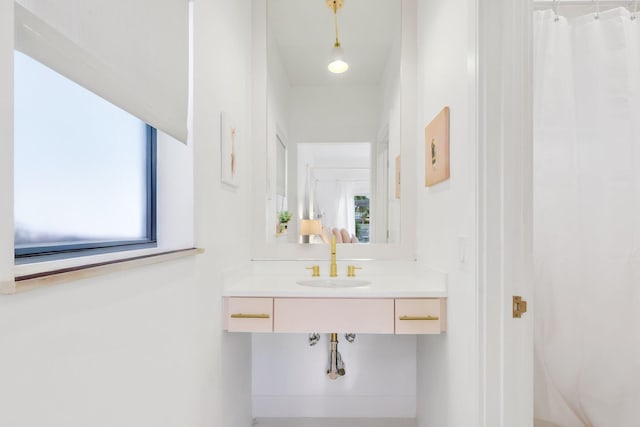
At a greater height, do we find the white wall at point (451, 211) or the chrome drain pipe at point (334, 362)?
the white wall at point (451, 211)

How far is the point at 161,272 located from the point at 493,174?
1.03 meters

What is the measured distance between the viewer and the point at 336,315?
5.21 ft

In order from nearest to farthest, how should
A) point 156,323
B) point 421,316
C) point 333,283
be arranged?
1. point 156,323
2. point 421,316
3. point 333,283

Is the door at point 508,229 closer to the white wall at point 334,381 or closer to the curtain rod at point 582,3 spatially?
the curtain rod at point 582,3

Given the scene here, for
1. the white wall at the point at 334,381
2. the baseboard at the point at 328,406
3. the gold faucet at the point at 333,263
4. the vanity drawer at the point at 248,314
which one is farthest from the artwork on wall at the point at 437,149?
the baseboard at the point at 328,406

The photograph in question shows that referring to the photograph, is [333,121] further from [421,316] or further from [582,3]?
[582,3]

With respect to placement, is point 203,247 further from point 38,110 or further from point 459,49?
point 459,49

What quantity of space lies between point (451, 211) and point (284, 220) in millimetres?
1015

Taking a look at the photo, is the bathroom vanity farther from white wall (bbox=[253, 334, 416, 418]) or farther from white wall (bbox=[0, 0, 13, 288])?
white wall (bbox=[0, 0, 13, 288])

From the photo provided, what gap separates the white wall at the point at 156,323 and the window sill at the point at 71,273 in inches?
0.8

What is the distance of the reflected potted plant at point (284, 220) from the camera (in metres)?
2.13

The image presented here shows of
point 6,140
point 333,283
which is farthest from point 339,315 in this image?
Result: point 6,140

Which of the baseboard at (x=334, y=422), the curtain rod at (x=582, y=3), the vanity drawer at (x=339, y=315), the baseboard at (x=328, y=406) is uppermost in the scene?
the curtain rod at (x=582, y=3)

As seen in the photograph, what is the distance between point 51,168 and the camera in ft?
2.53
